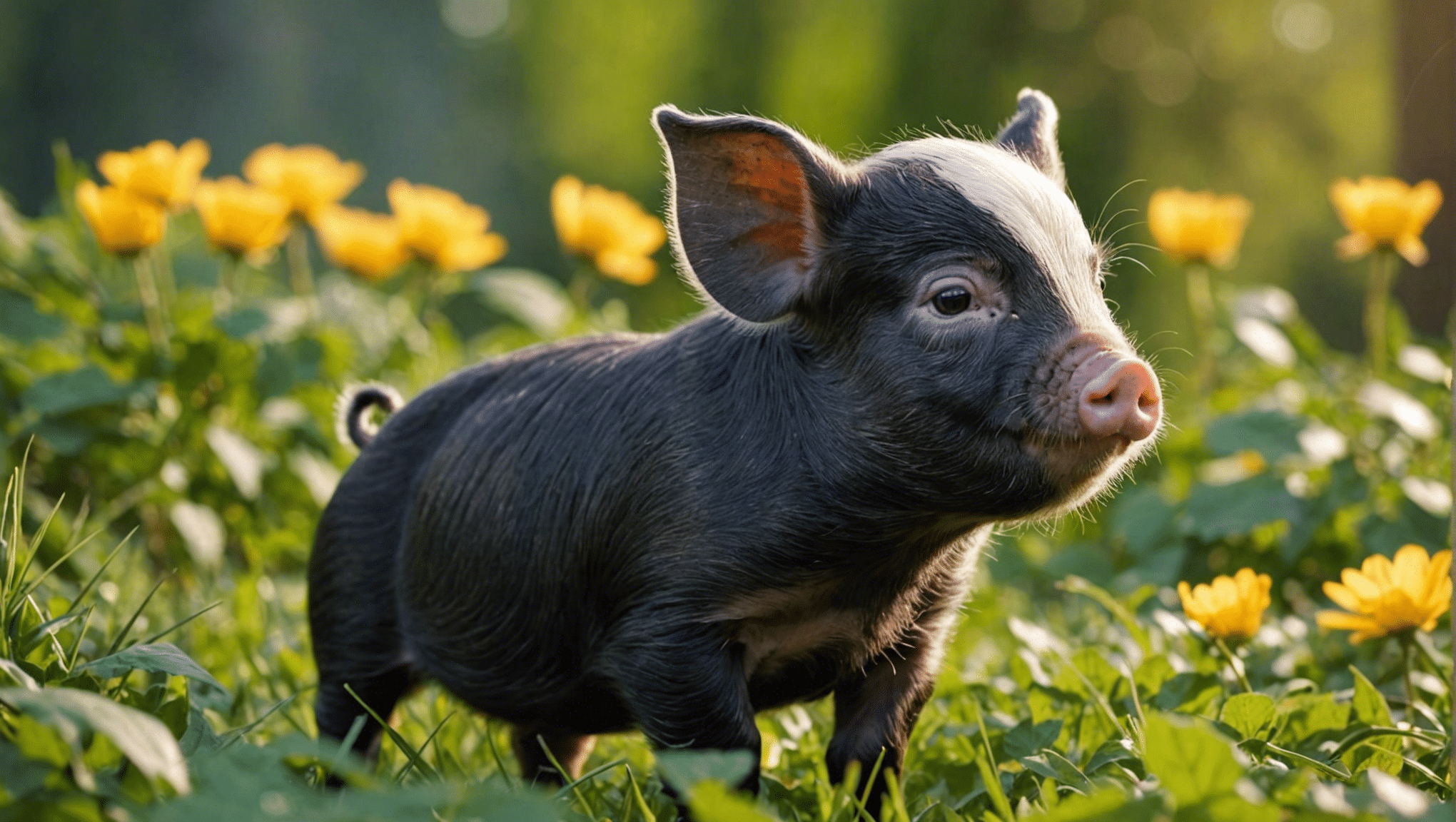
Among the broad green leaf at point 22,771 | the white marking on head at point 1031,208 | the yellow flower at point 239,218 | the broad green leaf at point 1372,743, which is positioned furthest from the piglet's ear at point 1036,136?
the yellow flower at point 239,218

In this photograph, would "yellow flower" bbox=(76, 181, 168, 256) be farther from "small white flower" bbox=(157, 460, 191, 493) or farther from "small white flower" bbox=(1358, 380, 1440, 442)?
"small white flower" bbox=(1358, 380, 1440, 442)

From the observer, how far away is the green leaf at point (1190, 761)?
1535 millimetres

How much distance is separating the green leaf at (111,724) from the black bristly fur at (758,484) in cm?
90

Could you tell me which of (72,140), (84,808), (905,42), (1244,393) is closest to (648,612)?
(84,808)

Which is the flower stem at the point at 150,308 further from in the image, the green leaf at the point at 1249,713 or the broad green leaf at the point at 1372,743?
the broad green leaf at the point at 1372,743

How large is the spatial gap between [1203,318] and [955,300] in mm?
2853

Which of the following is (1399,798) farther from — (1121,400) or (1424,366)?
(1424,366)

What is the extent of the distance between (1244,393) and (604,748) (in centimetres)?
273

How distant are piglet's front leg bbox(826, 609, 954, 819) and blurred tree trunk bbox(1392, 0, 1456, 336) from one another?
2.74 meters

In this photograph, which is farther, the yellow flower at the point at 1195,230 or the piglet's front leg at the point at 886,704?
the yellow flower at the point at 1195,230

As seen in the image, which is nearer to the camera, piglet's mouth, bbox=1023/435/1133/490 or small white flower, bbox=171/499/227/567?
piglet's mouth, bbox=1023/435/1133/490

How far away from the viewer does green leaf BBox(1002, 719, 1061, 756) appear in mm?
2443

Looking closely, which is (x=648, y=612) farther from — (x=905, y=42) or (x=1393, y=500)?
(x=905, y=42)

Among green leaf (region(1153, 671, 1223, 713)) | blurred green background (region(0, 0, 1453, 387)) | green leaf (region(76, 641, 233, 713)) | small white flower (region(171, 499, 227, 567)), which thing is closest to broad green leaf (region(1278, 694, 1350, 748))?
green leaf (region(1153, 671, 1223, 713))
